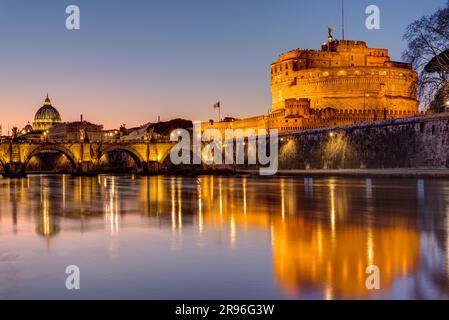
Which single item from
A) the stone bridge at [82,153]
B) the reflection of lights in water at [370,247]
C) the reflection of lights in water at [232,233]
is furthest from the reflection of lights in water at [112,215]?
the stone bridge at [82,153]

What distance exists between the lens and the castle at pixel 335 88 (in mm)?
85312

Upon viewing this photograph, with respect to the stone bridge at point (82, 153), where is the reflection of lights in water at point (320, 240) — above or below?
below

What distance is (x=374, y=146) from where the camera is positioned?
49094mm

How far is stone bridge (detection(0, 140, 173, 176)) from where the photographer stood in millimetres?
72500

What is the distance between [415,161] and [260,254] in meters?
36.5

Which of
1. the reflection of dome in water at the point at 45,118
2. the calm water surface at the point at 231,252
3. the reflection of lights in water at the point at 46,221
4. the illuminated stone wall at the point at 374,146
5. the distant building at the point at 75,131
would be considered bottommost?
the calm water surface at the point at 231,252

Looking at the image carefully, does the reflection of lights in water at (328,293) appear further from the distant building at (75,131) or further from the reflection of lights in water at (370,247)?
the distant building at (75,131)

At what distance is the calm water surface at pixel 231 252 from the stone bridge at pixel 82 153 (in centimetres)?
5847

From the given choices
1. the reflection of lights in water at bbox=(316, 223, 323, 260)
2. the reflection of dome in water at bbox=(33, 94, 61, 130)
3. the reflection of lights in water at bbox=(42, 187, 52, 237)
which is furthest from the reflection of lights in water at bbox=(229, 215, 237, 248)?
the reflection of dome in water at bbox=(33, 94, 61, 130)

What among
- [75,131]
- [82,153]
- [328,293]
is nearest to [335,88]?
[82,153]

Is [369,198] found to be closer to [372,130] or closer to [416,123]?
[416,123]

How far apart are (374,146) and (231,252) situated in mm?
41130

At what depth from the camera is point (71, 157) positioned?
78500mm

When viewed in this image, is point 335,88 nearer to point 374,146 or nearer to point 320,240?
point 374,146
